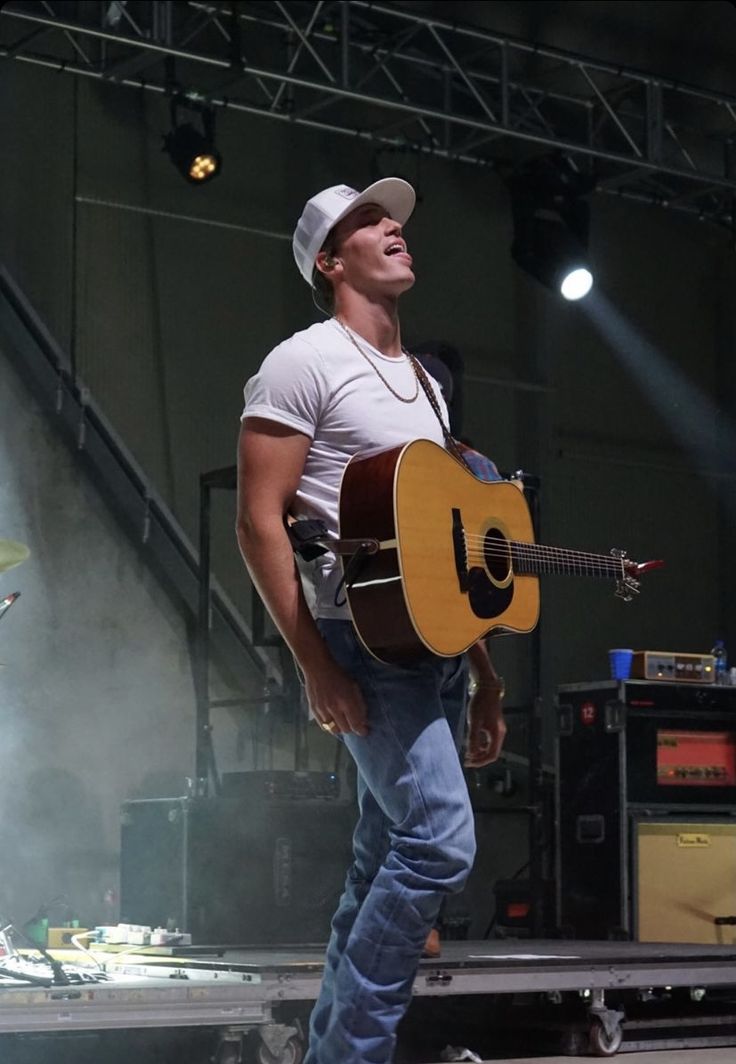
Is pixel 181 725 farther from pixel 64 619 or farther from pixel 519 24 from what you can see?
pixel 519 24

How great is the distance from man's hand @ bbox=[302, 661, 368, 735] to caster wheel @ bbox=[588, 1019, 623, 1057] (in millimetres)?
2322

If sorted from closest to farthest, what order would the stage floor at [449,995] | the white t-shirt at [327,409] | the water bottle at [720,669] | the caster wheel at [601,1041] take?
the white t-shirt at [327,409], the stage floor at [449,995], the caster wheel at [601,1041], the water bottle at [720,669]

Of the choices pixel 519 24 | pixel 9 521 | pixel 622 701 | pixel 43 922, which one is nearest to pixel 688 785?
pixel 622 701

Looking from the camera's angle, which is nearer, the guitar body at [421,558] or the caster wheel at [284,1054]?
the guitar body at [421,558]

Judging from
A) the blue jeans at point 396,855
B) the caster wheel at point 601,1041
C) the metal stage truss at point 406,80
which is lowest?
the caster wheel at point 601,1041

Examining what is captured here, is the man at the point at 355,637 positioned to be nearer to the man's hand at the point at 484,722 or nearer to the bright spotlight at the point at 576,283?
the man's hand at the point at 484,722

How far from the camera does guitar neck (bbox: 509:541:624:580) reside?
2.60 metres

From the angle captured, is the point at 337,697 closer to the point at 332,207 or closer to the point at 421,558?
the point at 421,558

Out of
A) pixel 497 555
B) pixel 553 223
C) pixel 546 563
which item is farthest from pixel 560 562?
pixel 553 223

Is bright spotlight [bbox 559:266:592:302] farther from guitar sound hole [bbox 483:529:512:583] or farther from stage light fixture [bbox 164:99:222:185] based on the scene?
guitar sound hole [bbox 483:529:512:583]

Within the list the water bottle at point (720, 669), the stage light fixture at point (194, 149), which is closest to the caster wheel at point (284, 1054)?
the water bottle at point (720, 669)

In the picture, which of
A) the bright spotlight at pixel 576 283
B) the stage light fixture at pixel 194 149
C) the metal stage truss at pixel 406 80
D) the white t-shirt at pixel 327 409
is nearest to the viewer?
the white t-shirt at pixel 327 409

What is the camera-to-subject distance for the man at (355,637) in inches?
90.5

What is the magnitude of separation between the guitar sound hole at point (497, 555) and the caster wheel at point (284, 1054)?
1.66 metres
